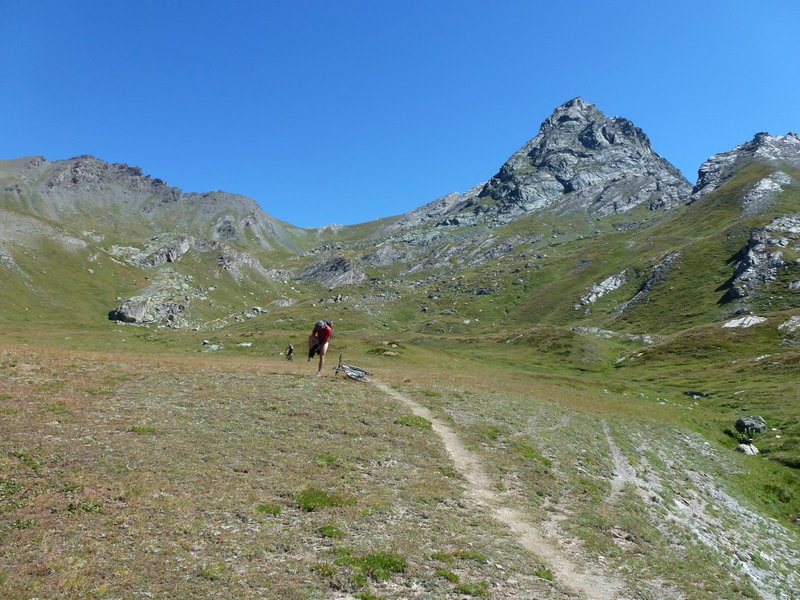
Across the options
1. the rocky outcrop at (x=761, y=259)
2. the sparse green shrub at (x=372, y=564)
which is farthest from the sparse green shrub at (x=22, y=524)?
the rocky outcrop at (x=761, y=259)

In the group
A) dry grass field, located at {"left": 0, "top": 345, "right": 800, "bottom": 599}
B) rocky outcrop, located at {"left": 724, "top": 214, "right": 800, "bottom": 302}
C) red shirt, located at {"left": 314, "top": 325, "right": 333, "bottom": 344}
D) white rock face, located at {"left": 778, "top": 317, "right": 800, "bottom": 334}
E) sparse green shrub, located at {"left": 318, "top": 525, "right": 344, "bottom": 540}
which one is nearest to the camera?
dry grass field, located at {"left": 0, "top": 345, "right": 800, "bottom": 599}

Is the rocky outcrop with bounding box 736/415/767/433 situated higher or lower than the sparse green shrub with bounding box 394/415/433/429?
higher

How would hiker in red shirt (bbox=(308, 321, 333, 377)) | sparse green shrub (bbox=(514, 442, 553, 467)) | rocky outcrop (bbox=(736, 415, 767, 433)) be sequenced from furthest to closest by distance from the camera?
rocky outcrop (bbox=(736, 415, 767, 433))
hiker in red shirt (bbox=(308, 321, 333, 377))
sparse green shrub (bbox=(514, 442, 553, 467))

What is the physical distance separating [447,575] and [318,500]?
5752 mm

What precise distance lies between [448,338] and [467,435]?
13027cm

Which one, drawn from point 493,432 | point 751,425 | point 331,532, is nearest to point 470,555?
point 331,532

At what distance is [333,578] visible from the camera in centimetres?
1348

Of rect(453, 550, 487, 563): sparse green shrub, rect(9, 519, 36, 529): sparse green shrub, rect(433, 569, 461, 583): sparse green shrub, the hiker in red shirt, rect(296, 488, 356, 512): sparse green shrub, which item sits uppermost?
the hiker in red shirt

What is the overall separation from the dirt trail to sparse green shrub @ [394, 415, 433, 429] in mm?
2491

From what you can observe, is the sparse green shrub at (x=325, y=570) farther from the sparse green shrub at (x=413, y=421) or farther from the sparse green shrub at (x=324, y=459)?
the sparse green shrub at (x=413, y=421)

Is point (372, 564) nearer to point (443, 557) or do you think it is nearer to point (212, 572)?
point (443, 557)

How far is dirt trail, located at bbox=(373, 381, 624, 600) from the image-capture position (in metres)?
15.9

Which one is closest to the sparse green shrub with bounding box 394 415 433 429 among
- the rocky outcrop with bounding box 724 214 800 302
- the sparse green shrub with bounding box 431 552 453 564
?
the sparse green shrub with bounding box 431 552 453 564

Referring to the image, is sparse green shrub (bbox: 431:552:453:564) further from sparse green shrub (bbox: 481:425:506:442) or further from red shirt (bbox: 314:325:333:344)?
red shirt (bbox: 314:325:333:344)
